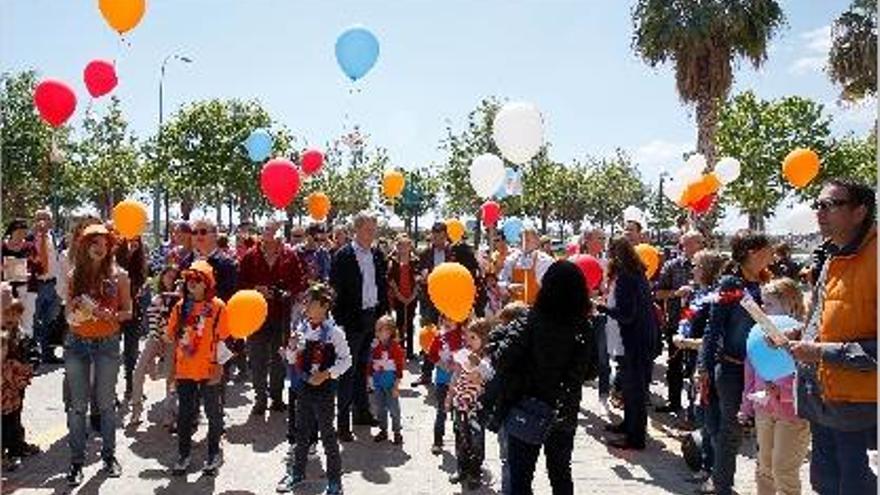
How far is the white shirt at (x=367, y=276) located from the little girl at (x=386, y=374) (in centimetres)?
37

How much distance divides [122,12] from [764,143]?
95.9ft

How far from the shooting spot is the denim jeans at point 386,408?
754cm

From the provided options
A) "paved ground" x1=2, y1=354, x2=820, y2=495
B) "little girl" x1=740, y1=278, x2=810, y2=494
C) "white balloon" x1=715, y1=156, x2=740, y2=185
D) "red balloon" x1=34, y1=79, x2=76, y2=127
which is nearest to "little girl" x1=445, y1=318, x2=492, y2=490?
"paved ground" x1=2, y1=354, x2=820, y2=495

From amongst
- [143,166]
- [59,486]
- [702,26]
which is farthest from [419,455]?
[143,166]

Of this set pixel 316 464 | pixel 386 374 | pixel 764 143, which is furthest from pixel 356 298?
pixel 764 143

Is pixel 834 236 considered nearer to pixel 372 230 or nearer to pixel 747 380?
pixel 747 380

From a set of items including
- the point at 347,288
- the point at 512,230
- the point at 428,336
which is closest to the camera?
the point at 428,336

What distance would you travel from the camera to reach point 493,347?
463 centimetres

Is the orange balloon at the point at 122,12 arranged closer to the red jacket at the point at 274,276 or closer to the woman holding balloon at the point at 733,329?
the red jacket at the point at 274,276

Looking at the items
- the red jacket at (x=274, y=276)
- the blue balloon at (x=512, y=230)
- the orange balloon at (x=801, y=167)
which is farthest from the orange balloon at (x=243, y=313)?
the blue balloon at (x=512, y=230)

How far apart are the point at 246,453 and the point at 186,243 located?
2423 millimetres

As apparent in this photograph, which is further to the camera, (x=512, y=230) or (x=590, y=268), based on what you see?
(x=512, y=230)

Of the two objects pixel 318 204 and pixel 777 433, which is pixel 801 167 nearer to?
pixel 318 204

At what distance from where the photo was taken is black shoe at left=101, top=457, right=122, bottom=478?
20.9 feet
